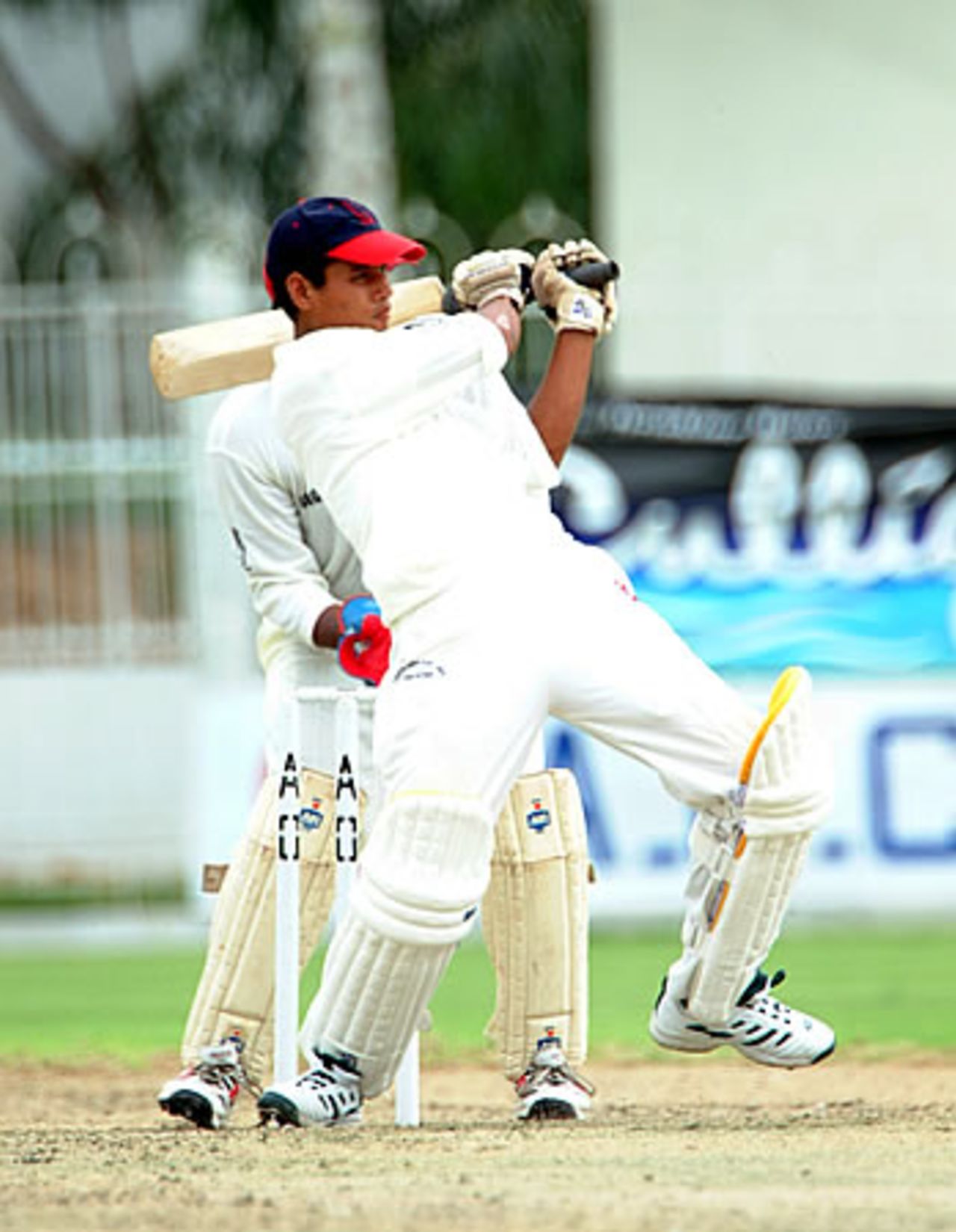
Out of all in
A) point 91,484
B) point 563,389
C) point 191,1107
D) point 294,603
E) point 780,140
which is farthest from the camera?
point 780,140

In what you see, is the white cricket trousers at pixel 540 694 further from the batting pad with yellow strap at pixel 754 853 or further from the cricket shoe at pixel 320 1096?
the cricket shoe at pixel 320 1096

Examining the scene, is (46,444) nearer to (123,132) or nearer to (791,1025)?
(791,1025)

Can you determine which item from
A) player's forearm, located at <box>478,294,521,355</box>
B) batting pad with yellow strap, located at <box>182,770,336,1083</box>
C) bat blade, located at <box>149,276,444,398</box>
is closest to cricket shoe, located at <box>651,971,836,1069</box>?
batting pad with yellow strap, located at <box>182,770,336,1083</box>

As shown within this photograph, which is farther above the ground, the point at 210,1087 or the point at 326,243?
the point at 326,243

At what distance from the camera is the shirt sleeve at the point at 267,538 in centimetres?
596

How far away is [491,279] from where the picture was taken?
5.66 meters

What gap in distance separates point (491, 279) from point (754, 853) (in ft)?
4.36

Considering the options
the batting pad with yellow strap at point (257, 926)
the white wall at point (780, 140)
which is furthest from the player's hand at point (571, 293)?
the white wall at point (780, 140)

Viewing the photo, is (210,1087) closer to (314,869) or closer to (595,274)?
(314,869)

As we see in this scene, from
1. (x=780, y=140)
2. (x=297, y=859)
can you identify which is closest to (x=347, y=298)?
(x=297, y=859)

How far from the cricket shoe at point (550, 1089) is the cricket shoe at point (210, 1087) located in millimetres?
594

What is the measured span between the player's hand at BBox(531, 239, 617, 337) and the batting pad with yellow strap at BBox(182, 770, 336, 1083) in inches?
44.8

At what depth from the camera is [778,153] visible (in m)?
13.6

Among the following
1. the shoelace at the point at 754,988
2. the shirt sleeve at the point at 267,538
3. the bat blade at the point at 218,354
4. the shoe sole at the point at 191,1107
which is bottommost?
the shoe sole at the point at 191,1107
